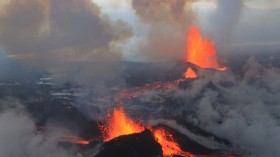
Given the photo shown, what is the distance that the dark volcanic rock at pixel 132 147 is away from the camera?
53.0m

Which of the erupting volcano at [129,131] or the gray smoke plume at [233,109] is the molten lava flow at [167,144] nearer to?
the erupting volcano at [129,131]

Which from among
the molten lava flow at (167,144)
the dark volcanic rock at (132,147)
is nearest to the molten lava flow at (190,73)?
the molten lava flow at (167,144)

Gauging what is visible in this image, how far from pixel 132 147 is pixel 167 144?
1417 centimetres

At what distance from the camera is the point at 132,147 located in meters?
54.4

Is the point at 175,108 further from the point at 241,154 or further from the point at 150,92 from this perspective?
the point at 241,154

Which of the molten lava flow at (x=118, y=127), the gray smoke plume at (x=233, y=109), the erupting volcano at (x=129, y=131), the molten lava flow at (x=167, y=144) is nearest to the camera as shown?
the molten lava flow at (x=167, y=144)

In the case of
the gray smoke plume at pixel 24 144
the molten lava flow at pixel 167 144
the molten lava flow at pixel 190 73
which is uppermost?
the molten lava flow at pixel 190 73

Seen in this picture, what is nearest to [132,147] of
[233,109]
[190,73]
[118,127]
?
[118,127]

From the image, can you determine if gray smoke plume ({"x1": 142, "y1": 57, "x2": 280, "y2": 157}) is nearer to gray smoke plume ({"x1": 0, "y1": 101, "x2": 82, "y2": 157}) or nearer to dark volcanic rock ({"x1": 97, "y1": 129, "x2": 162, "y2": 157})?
dark volcanic rock ({"x1": 97, "y1": 129, "x2": 162, "y2": 157})

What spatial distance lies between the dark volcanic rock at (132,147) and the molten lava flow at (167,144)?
5595 millimetres

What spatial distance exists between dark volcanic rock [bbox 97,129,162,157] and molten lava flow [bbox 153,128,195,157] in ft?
18.4

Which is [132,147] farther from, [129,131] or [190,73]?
[190,73]

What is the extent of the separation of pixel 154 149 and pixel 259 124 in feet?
163

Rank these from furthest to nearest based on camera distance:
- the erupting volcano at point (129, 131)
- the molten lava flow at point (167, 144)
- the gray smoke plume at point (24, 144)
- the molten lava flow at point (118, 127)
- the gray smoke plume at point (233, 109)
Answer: the gray smoke plume at point (233, 109) < the molten lava flow at point (118, 127) < the erupting volcano at point (129, 131) < the molten lava flow at point (167, 144) < the gray smoke plume at point (24, 144)
